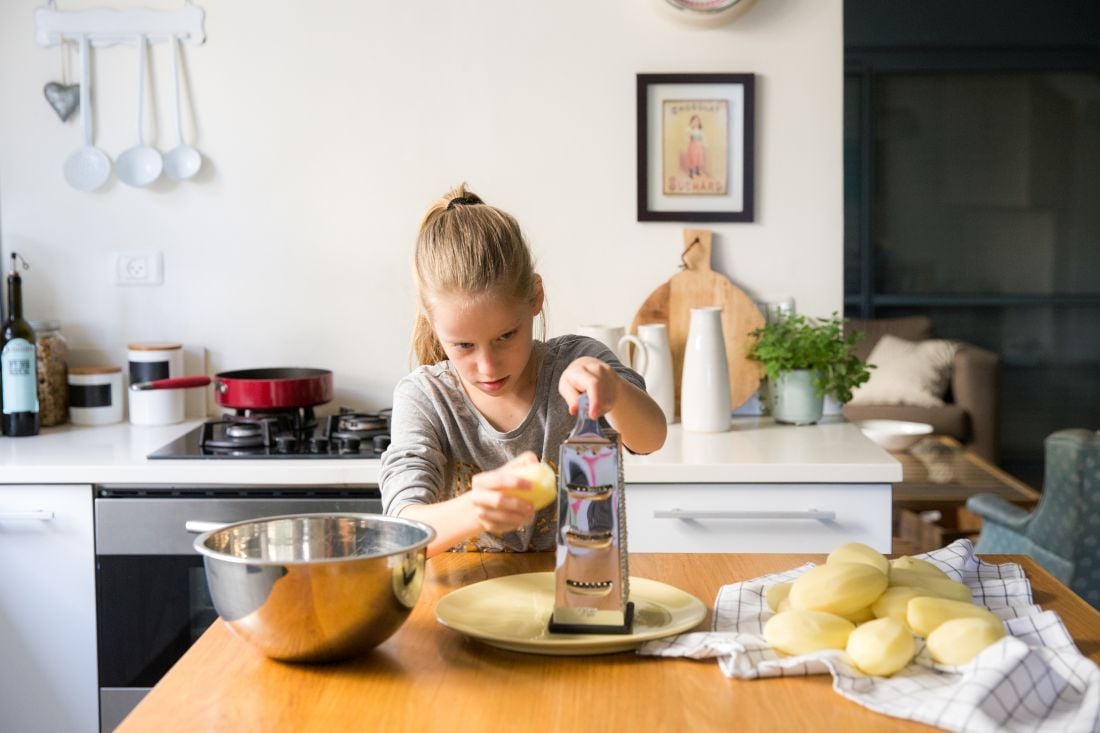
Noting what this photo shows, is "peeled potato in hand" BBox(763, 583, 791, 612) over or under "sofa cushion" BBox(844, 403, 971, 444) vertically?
over

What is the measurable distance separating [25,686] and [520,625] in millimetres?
1699

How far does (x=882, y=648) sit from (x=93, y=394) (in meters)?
2.27

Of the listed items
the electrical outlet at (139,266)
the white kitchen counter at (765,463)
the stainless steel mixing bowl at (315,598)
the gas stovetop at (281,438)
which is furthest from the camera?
the electrical outlet at (139,266)

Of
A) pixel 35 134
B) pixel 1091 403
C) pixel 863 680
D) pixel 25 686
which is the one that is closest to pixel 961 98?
pixel 1091 403

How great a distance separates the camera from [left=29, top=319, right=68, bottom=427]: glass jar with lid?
278cm

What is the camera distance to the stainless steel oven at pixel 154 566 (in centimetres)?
235

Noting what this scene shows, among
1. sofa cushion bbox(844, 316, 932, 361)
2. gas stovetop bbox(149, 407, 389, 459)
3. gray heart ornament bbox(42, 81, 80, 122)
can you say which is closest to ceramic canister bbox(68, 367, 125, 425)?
gas stovetop bbox(149, 407, 389, 459)

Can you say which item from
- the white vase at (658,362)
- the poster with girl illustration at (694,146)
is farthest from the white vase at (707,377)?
the poster with girl illustration at (694,146)

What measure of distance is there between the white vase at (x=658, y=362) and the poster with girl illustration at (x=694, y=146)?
35 cm

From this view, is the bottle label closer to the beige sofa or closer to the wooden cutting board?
the wooden cutting board

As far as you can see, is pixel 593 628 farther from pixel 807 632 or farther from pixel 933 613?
pixel 933 613

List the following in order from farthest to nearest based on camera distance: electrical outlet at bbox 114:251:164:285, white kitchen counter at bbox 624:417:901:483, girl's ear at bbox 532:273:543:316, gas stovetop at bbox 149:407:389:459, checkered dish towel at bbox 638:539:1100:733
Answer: electrical outlet at bbox 114:251:164:285 < gas stovetop at bbox 149:407:389:459 < white kitchen counter at bbox 624:417:901:483 < girl's ear at bbox 532:273:543:316 < checkered dish towel at bbox 638:539:1100:733

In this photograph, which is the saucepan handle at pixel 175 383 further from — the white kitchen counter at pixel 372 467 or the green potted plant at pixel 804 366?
the green potted plant at pixel 804 366

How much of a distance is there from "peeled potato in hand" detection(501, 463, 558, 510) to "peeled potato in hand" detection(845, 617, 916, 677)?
31cm
